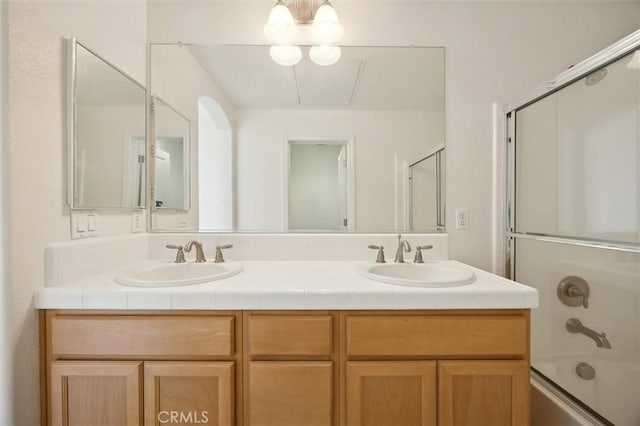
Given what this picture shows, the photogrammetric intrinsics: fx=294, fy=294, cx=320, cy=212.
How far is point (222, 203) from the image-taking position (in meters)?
1.60

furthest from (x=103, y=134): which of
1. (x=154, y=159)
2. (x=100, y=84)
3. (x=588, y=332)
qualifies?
(x=588, y=332)

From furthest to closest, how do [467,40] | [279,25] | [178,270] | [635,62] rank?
[467,40]
[279,25]
[178,270]
[635,62]

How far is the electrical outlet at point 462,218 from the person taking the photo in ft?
5.22

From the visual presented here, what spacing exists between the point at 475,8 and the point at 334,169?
1160 millimetres

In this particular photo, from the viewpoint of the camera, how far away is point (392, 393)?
38.3 inches

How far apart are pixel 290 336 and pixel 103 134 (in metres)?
1.17

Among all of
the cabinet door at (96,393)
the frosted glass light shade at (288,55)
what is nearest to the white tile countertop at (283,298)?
the cabinet door at (96,393)

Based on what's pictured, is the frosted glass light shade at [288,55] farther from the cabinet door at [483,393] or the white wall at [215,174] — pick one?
the cabinet door at [483,393]

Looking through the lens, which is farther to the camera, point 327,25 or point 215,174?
point 215,174

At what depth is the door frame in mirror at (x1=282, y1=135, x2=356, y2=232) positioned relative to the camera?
5.13 ft

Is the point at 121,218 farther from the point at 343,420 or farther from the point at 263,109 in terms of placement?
the point at 343,420

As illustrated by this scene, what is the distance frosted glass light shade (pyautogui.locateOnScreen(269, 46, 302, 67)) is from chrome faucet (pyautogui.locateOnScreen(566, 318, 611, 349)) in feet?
6.49

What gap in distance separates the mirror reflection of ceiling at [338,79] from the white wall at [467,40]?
0.07 m

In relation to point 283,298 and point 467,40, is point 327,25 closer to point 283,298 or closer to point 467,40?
point 467,40
